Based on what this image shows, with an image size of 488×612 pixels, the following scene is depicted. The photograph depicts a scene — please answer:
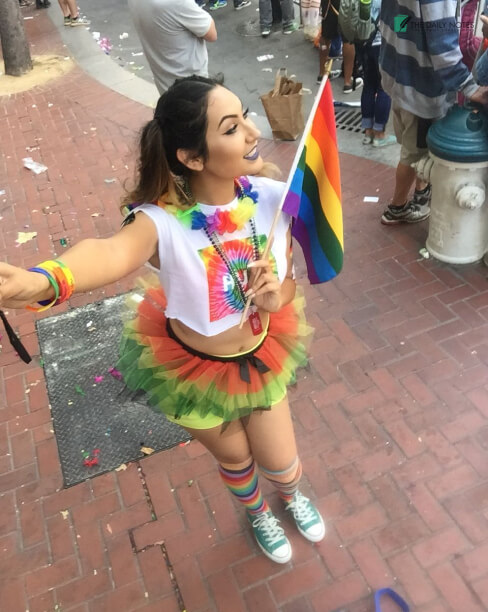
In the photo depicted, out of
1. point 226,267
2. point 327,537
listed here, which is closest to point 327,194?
point 226,267

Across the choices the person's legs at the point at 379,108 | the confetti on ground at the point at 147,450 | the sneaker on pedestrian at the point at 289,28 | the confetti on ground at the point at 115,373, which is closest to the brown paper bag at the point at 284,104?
the person's legs at the point at 379,108

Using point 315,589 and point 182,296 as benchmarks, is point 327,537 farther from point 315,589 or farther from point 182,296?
point 182,296

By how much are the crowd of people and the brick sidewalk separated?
0.23 m

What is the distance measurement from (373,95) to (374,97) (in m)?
0.02

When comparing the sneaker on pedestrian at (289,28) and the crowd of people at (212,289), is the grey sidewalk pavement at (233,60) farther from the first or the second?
the crowd of people at (212,289)

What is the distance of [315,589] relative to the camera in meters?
2.62

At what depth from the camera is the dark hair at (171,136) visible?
1.82 m

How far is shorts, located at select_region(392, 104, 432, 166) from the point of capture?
4203 mm

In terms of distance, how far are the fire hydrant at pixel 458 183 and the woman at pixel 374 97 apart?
163 cm

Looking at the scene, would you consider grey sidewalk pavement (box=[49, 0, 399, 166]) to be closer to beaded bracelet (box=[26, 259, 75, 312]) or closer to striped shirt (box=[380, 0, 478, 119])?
striped shirt (box=[380, 0, 478, 119])

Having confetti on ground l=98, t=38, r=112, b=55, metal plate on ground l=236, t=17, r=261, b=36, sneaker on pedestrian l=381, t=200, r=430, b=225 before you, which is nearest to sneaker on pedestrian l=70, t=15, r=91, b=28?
confetti on ground l=98, t=38, r=112, b=55

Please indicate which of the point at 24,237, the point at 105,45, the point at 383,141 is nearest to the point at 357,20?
the point at 383,141

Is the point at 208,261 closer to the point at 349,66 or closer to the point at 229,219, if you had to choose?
the point at 229,219

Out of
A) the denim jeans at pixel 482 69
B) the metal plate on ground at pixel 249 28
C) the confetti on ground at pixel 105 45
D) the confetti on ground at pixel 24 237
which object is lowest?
the confetti on ground at pixel 24 237
